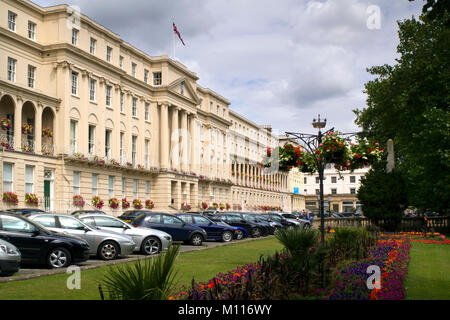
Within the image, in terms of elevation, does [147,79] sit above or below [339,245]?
above

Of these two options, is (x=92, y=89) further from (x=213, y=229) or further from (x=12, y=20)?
(x=213, y=229)

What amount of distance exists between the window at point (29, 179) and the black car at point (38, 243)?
2222 cm

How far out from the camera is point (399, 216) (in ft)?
107

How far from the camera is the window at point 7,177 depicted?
33812 millimetres

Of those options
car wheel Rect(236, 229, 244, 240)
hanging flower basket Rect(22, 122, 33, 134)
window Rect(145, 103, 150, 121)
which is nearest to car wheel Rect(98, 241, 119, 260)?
car wheel Rect(236, 229, 244, 240)

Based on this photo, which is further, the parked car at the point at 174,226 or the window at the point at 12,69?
the window at the point at 12,69

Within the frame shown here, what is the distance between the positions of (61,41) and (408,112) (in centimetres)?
2667

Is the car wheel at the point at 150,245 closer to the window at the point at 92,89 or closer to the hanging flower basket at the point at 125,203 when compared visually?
the window at the point at 92,89

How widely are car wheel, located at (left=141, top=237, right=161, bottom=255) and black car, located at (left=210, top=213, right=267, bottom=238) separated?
13.4 m

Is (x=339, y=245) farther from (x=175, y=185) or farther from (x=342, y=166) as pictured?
(x=175, y=185)

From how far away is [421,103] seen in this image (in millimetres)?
32812

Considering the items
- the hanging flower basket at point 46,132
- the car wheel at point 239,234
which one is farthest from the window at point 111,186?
the car wheel at point 239,234
